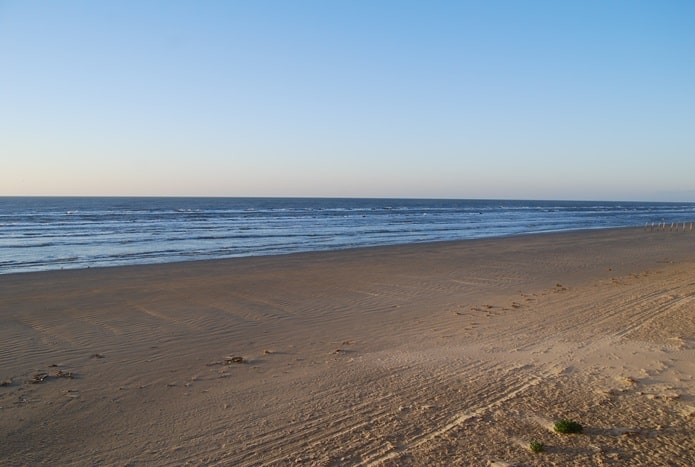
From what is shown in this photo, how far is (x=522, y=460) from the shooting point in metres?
4.29

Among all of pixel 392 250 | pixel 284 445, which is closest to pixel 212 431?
pixel 284 445

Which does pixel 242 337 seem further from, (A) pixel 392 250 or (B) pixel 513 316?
(A) pixel 392 250

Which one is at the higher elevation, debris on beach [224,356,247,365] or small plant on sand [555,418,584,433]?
small plant on sand [555,418,584,433]

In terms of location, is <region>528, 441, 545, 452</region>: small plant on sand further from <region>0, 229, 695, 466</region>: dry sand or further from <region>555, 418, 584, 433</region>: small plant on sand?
<region>555, 418, 584, 433</region>: small plant on sand

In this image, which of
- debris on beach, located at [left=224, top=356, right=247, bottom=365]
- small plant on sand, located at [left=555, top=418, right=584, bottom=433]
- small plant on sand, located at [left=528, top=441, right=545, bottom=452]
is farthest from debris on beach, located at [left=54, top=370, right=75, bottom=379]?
small plant on sand, located at [left=555, top=418, right=584, bottom=433]

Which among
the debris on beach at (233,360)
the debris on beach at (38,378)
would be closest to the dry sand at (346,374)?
the debris on beach at (38,378)

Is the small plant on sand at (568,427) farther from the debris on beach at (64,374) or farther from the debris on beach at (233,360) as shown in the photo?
the debris on beach at (64,374)

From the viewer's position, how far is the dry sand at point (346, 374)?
4.66 metres

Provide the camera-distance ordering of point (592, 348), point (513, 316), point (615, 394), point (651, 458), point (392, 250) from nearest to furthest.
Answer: point (651, 458), point (615, 394), point (592, 348), point (513, 316), point (392, 250)

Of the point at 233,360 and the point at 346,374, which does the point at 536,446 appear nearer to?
the point at 346,374

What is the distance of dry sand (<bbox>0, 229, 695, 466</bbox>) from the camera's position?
4.66 meters

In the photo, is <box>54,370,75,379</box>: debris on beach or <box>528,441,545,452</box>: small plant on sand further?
<box>54,370,75,379</box>: debris on beach

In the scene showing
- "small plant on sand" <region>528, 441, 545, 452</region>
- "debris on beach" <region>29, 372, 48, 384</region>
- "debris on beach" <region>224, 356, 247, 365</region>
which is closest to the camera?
"small plant on sand" <region>528, 441, 545, 452</region>

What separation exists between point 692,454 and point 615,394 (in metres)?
1.43
